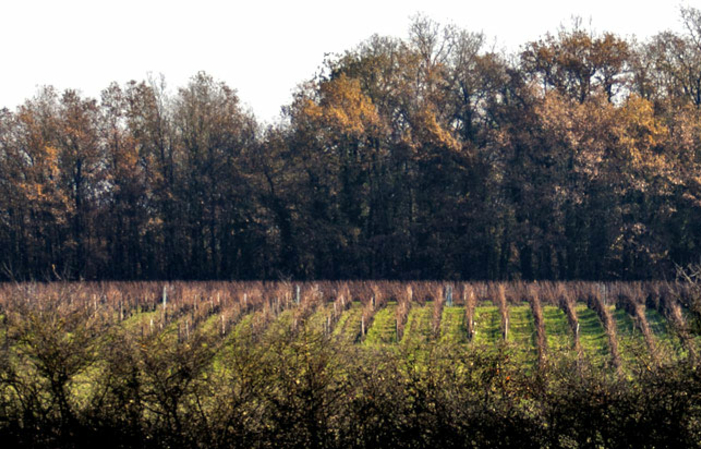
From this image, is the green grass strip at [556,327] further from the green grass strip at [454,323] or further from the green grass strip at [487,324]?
the green grass strip at [454,323]

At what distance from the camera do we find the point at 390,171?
37750 millimetres

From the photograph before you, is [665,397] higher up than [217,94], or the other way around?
[217,94]

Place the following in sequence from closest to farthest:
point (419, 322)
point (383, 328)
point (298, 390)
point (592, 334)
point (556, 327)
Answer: point (298, 390) → point (592, 334) → point (556, 327) → point (383, 328) → point (419, 322)

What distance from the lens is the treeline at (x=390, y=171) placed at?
33062mm

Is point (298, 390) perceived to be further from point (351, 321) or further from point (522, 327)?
point (351, 321)

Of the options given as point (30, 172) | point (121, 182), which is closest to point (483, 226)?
point (121, 182)

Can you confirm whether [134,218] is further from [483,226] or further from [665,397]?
[665,397]

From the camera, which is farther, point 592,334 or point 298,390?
point 592,334

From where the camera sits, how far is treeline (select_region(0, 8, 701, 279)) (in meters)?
33.1

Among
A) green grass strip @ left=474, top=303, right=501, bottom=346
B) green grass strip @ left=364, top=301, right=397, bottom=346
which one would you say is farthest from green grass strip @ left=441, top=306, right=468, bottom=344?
green grass strip @ left=364, top=301, right=397, bottom=346

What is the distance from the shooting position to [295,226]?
123ft

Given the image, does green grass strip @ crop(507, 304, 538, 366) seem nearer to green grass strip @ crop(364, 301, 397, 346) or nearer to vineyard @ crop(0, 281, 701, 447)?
green grass strip @ crop(364, 301, 397, 346)

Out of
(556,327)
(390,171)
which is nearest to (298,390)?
(556,327)

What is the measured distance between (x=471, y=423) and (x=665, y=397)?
1.98 m
